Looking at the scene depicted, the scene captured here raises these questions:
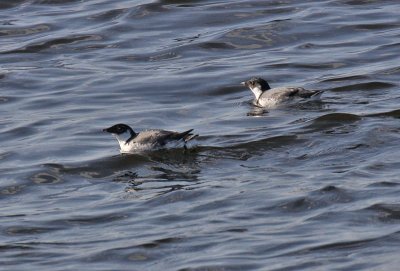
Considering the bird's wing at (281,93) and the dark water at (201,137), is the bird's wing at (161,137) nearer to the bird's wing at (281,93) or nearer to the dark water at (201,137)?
the dark water at (201,137)

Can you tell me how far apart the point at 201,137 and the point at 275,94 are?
218 cm

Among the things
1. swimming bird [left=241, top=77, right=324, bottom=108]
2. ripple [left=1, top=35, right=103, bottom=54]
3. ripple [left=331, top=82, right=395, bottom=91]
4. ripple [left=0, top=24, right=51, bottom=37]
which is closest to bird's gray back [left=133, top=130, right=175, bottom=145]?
swimming bird [left=241, top=77, right=324, bottom=108]

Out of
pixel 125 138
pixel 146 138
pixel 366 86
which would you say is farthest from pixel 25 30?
pixel 146 138

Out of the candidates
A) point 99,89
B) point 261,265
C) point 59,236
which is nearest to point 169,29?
point 99,89

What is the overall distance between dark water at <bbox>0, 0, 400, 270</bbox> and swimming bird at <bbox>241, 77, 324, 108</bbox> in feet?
0.52

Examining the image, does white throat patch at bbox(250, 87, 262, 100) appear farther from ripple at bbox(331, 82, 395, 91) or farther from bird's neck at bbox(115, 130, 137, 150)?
bird's neck at bbox(115, 130, 137, 150)

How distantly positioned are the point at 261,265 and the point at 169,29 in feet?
45.9

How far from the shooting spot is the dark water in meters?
13.2

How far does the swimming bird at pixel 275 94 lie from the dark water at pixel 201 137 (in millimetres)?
157

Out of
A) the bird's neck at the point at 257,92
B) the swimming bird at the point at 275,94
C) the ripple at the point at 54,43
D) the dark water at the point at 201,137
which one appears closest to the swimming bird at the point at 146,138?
the dark water at the point at 201,137

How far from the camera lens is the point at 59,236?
14.0 meters

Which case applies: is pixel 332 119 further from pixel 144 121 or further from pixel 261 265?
pixel 261 265

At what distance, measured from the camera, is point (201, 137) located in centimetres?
1803

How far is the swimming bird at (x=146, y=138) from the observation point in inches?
685
